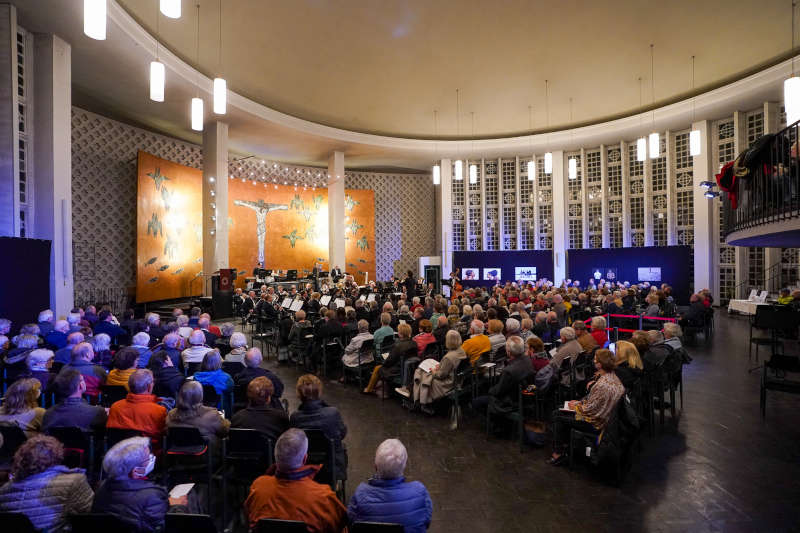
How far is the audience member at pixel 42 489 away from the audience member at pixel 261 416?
1.15 meters

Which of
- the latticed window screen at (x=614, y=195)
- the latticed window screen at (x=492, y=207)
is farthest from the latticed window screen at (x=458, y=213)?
the latticed window screen at (x=614, y=195)

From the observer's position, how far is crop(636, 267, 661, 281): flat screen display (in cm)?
1639

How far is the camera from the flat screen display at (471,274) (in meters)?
20.6

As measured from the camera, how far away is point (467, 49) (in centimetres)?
1084

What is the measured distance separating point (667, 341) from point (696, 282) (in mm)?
12755

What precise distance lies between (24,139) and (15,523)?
928 centimetres

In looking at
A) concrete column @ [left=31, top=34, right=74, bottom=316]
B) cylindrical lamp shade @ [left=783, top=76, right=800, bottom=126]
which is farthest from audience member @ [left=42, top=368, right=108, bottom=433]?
cylindrical lamp shade @ [left=783, top=76, right=800, bottom=126]

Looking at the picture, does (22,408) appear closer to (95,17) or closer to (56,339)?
(56,339)

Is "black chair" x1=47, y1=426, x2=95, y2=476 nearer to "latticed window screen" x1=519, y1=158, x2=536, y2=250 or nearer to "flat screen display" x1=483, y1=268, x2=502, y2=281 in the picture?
"flat screen display" x1=483, y1=268, x2=502, y2=281

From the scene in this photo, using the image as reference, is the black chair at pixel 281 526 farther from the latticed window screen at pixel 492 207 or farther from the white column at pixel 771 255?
the latticed window screen at pixel 492 207

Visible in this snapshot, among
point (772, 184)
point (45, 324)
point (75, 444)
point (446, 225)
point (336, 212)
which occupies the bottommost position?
point (75, 444)

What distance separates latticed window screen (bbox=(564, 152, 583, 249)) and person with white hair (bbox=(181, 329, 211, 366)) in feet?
58.5

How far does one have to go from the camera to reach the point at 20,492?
1987mm

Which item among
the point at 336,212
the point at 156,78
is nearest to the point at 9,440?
the point at 156,78
